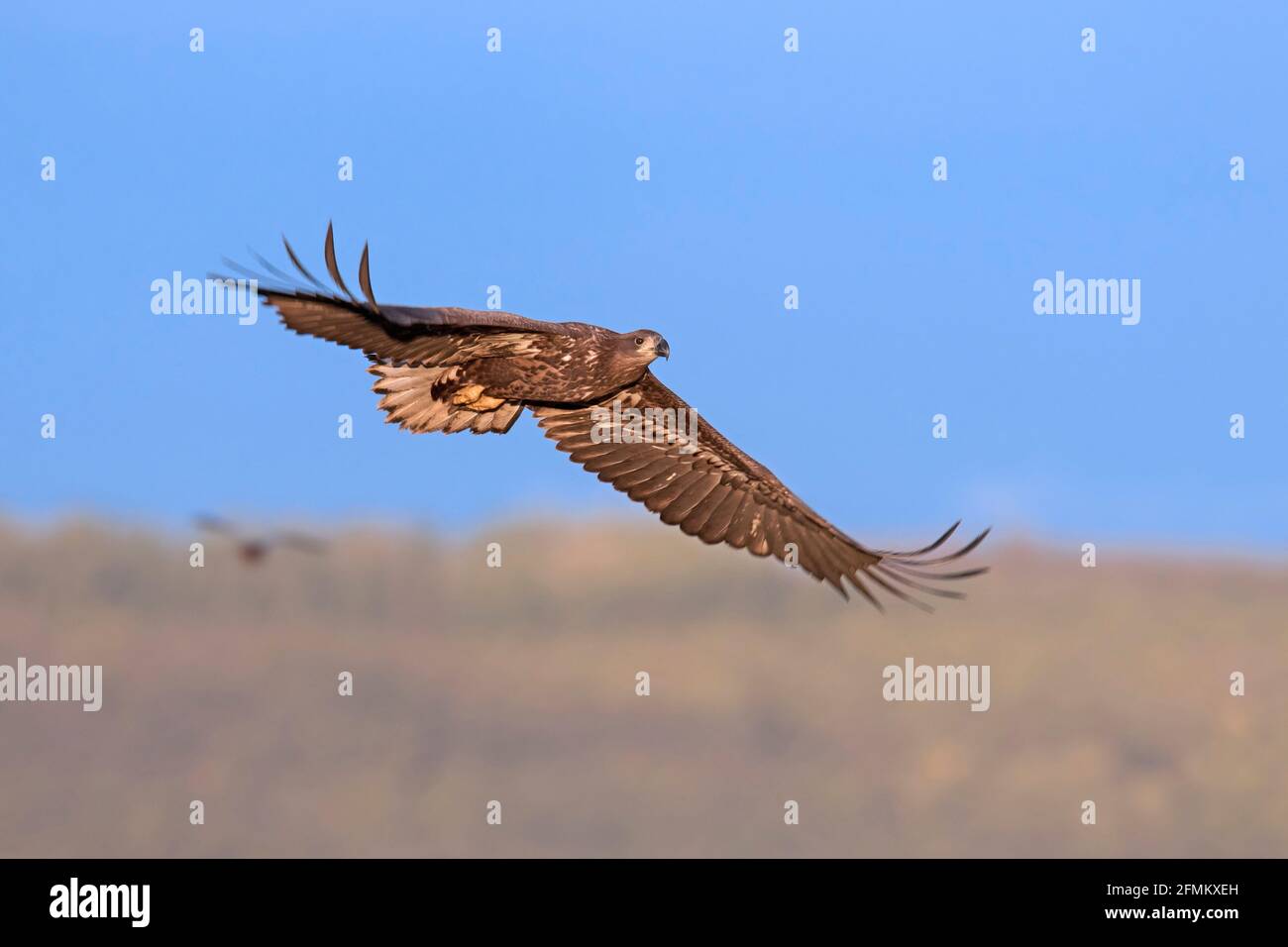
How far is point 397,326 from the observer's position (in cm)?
1395

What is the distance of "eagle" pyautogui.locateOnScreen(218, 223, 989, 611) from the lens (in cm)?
1420

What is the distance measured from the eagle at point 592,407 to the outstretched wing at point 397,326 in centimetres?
1

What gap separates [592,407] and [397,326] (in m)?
3.39

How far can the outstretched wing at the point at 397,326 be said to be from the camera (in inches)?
535

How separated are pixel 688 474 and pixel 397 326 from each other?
14.6 feet

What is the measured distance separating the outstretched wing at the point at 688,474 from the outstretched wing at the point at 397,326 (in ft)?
5.58

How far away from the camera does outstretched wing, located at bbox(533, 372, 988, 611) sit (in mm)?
17062

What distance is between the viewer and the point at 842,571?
16.8 m

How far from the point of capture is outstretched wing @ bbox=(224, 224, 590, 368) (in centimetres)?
1359

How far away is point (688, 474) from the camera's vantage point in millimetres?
17594

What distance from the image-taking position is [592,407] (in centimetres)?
1700
